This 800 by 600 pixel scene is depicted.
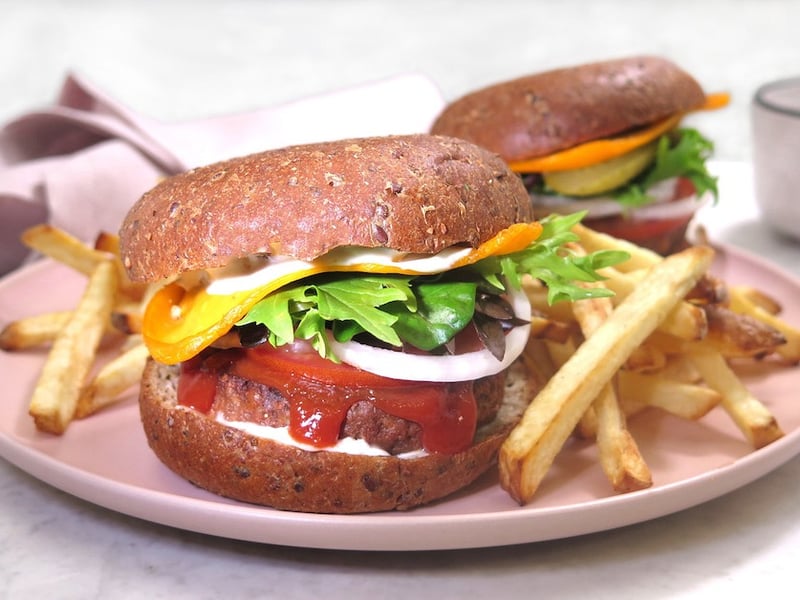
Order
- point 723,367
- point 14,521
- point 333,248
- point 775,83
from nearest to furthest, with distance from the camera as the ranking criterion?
1. point 333,248
2. point 14,521
3. point 723,367
4. point 775,83

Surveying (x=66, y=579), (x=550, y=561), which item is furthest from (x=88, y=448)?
(x=550, y=561)

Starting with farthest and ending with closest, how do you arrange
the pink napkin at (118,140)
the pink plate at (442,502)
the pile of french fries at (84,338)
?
1. the pink napkin at (118,140)
2. the pile of french fries at (84,338)
3. the pink plate at (442,502)

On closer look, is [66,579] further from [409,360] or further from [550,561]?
[550,561]

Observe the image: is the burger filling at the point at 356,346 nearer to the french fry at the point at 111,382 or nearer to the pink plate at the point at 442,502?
the pink plate at the point at 442,502

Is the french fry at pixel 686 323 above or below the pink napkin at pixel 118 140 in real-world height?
above

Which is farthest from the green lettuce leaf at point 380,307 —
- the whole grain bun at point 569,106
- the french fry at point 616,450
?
the whole grain bun at point 569,106

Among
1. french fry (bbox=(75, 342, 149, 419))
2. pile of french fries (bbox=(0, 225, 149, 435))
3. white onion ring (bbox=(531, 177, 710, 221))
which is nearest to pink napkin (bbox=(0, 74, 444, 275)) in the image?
pile of french fries (bbox=(0, 225, 149, 435))

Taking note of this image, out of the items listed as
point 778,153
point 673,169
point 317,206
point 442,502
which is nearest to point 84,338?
point 317,206
